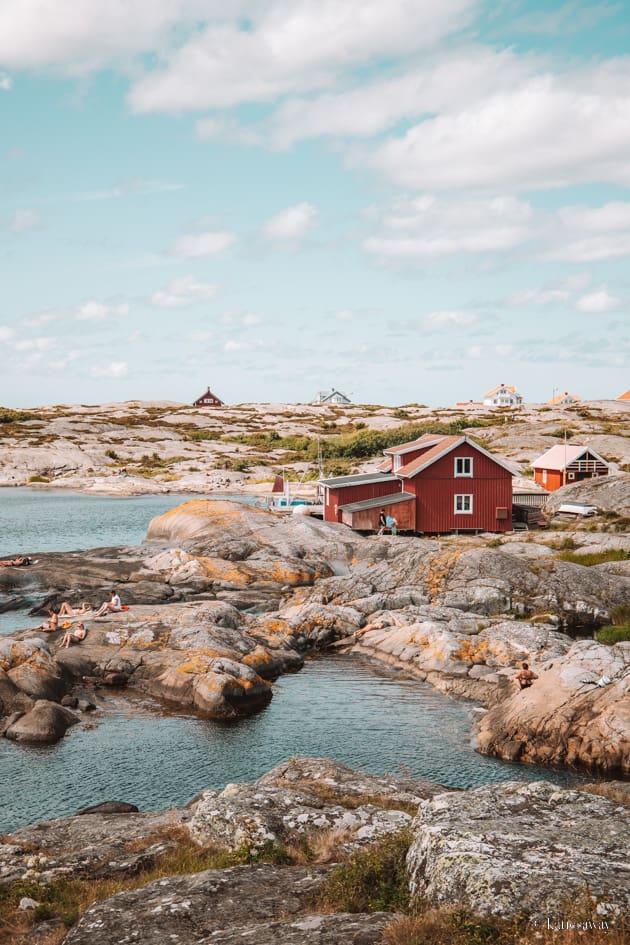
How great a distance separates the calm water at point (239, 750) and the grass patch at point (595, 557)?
19232 millimetres

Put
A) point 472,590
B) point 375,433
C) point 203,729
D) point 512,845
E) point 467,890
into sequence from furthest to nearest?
1. point 375,433
2. point 472,590
3. point 203,729
4. point 512,845
5. point 467,890

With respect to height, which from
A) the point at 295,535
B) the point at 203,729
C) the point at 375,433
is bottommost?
the point at 203,729

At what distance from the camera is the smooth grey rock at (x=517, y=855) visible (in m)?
7.31

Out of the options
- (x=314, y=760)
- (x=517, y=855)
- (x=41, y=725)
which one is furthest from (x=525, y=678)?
(x=517, y=855)

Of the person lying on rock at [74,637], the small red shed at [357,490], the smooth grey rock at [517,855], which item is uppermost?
the small red shed at [357,490]

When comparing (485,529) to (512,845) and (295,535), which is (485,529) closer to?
(295,535)

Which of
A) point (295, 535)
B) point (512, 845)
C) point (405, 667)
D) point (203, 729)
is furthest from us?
point (295, 535)

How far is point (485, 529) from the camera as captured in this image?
59688 mm

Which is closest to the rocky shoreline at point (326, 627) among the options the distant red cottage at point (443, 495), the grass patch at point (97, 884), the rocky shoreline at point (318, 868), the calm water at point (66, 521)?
the distant red cottage at point (443, 495)

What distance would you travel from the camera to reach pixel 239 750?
24375mm

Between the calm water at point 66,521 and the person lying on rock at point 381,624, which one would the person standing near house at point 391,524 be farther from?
the calm water at point 66,521

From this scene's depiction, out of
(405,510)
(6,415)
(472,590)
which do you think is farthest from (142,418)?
(472,590)

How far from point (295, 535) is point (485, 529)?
52.0 feet

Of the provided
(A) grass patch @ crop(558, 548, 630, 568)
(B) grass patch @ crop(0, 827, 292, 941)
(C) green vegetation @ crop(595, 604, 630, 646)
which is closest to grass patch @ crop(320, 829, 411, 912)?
(B) grass patch @ crop(0, 827, 292, 941)
